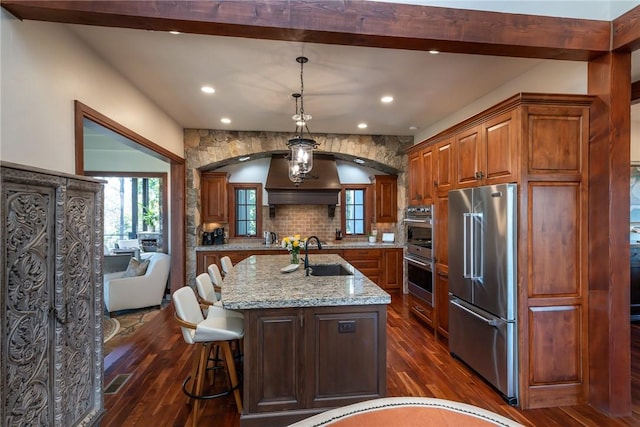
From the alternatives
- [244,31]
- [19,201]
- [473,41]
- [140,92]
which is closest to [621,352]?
[473,41]

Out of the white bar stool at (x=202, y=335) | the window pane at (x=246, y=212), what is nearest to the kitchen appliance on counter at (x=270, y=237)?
the window pane at (x=246, y=212)

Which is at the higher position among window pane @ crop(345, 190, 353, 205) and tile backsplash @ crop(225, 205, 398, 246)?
window pane @ crop(345, 190, 353, 205)

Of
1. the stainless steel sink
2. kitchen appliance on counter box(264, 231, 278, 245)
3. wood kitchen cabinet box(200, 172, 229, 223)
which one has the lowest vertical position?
the stainless steel sink

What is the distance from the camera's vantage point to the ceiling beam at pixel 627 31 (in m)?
2.07

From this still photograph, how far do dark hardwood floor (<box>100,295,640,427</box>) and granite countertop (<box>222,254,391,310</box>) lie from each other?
90 cm

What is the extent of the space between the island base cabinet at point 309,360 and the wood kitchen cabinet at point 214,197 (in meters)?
4.20

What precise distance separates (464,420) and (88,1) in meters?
2.72

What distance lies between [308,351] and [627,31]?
10.3 feet

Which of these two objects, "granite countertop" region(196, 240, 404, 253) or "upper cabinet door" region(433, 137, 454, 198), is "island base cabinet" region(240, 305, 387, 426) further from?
"granite countertop" region(196, 240, 404, 253)

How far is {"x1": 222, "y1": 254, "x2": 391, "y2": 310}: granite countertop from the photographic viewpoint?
211cm

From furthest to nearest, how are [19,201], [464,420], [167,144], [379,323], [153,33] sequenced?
[167,144] < [153,33] < [379,323] < [19,201] < [464,420]

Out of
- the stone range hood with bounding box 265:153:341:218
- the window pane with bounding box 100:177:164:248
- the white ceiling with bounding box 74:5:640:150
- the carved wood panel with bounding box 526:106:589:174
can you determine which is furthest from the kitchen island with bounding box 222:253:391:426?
the window pane with bounding box 100:177:164:248

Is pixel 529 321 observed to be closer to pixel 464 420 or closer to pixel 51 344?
pixel 464 420

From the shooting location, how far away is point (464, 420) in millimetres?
993
